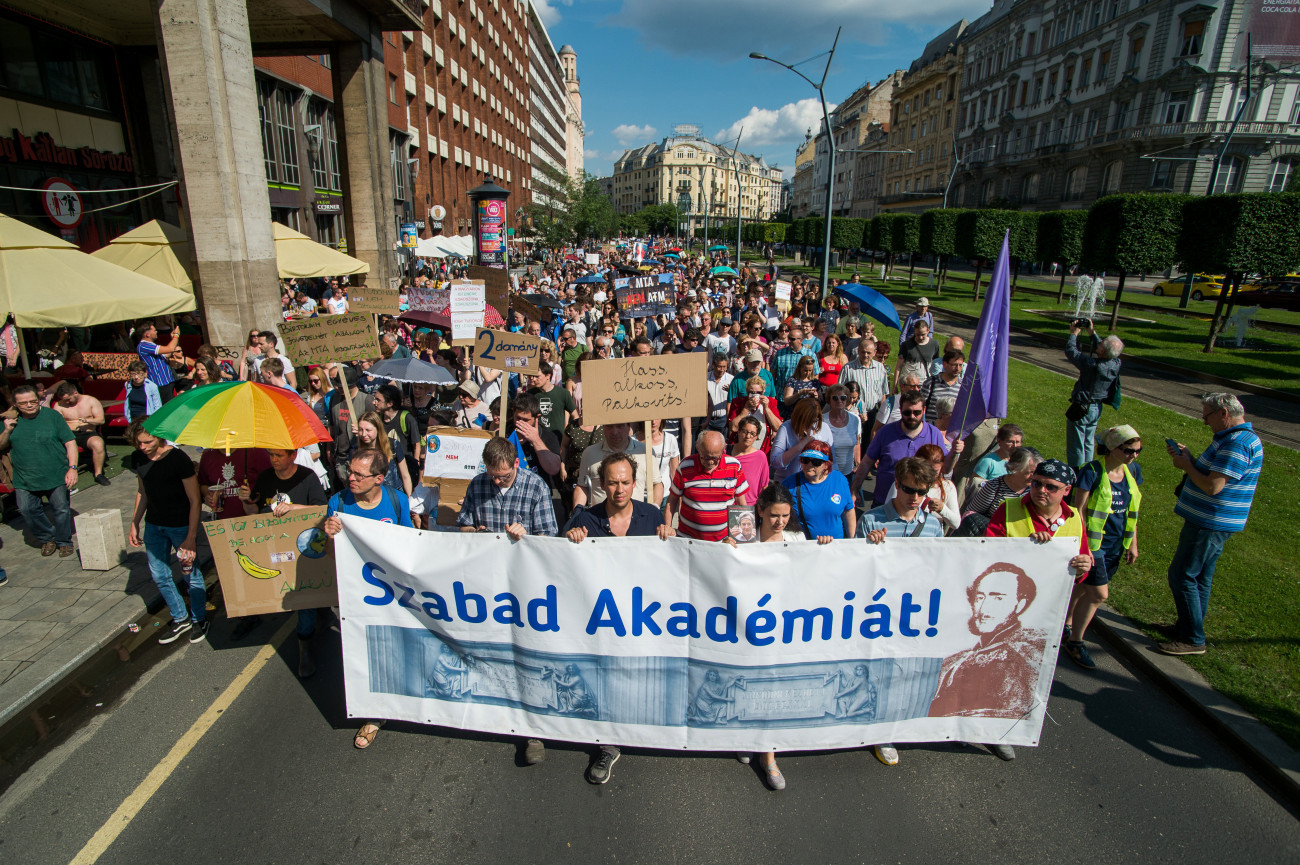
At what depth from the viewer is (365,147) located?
17.8 m

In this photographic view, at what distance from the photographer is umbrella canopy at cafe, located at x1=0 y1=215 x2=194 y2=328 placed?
7625 millimetres

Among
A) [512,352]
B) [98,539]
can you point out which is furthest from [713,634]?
[98,539]

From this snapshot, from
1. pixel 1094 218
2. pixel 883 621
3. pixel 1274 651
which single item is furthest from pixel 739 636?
pixel 1094 218

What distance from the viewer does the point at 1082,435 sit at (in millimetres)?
7754

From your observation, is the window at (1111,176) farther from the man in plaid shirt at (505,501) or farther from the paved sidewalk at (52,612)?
the paved sidewalk at (52,612)

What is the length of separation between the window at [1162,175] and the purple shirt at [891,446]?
57.5 m

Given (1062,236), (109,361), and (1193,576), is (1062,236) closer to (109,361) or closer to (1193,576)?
(1193,576)

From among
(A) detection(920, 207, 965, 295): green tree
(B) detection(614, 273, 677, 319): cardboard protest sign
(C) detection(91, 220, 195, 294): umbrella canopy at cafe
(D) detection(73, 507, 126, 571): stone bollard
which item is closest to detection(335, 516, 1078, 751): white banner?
(D) detection(73, 507, 126, 571): stone bollard

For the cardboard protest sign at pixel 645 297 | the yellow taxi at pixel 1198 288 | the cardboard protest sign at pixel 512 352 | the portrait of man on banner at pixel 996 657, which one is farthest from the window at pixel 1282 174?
the portrait of man on banner at pixel 996 657

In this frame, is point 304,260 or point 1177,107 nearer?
point 304,260

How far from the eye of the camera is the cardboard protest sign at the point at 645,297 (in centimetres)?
1368

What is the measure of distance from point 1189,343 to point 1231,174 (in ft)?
133

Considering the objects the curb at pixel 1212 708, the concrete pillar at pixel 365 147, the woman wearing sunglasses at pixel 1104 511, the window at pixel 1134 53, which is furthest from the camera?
the window at pixel 1134 53

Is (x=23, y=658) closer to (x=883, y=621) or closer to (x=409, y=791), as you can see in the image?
(x=409, y=791)
